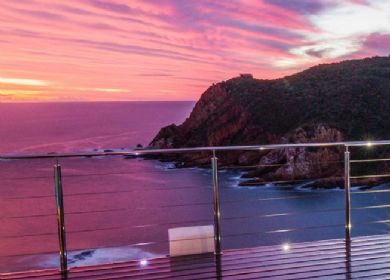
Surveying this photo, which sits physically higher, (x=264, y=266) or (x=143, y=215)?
(x=264, y=266)

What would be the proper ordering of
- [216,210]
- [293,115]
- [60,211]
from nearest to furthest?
[60,211] < [216,210] < [293,115]

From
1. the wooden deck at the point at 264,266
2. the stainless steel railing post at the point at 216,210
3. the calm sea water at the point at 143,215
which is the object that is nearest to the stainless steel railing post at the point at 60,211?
the wooden deck at the point at 264,266

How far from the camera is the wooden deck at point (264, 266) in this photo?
248 centimetres

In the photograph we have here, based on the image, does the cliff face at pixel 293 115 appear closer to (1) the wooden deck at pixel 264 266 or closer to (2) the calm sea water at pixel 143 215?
(2) the calm sea water at pixel 143 215

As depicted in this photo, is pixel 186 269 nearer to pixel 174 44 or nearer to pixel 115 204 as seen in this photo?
pixel 174 44

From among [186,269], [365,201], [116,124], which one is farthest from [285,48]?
[116,124]

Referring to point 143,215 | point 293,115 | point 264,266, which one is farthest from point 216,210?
point 293,115

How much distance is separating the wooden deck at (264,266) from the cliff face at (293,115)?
64.7 ft

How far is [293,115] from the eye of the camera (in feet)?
105

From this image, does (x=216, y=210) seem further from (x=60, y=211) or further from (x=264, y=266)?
(x=60, y=211)

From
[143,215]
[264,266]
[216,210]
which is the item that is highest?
[216,210]

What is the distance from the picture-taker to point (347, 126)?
27.2 m

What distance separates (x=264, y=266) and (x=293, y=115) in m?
30.3

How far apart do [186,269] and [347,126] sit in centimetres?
2643
